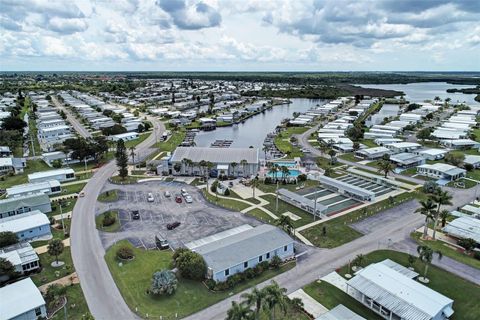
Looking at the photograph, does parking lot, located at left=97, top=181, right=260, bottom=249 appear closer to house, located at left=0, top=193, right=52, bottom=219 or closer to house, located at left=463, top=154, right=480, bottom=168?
house, located at left=0, top=193, right=52, bottom=219

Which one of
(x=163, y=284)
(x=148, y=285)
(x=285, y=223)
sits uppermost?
(x=285, y=223)

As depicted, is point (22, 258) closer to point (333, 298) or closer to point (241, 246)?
point (241, 246)

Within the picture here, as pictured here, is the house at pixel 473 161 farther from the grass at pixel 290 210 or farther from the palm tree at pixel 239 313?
the palm tree at pixel 239 313

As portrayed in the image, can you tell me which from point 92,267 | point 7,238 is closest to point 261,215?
point 92,267

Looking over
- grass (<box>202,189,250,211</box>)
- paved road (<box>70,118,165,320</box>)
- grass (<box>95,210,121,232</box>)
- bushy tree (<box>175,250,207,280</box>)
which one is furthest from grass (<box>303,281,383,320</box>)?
grass (<box>95,210,121,232</box>)

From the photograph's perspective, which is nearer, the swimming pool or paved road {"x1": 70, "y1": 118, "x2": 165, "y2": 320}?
paved road {"x1": 70, "y1": 118, "x2": 165, "y2": 320}

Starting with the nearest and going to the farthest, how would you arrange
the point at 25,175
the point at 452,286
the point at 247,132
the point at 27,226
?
the point at 452,286 < the point at 27,226 < the point at 25,175 < the point at 247,132
